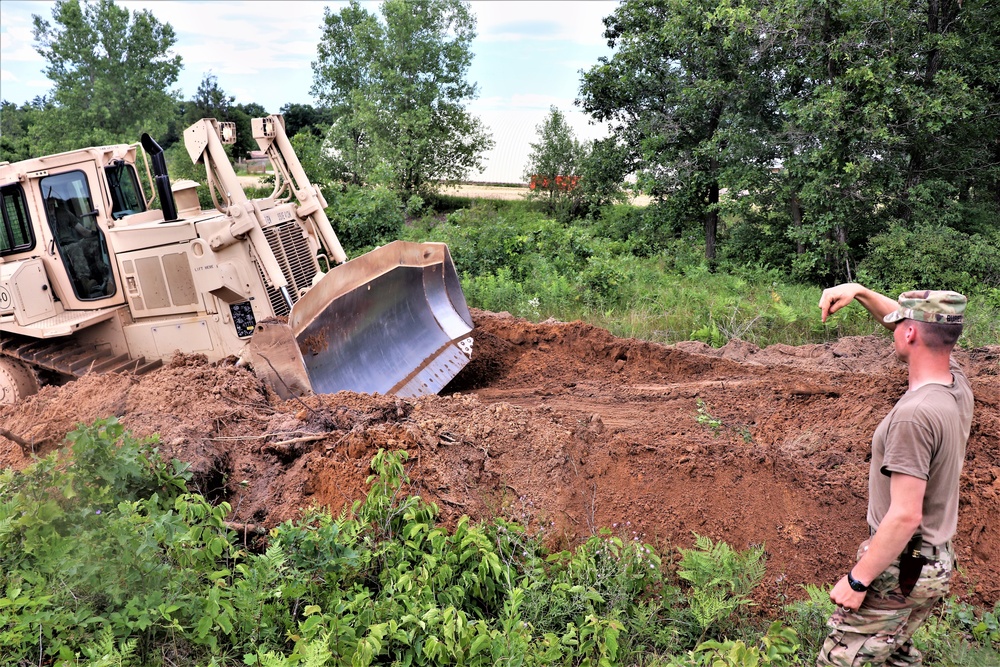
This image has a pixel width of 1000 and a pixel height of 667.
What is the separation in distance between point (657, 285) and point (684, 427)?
22.3ft

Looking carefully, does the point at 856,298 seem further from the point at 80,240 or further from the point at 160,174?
the point at 80,240

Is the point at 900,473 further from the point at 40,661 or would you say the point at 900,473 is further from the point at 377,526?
the point at 40,661

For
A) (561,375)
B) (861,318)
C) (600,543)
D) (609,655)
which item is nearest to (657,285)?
(861,318)

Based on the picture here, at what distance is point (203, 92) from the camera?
4394 cm

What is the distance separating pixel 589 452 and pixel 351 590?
199 centimetres

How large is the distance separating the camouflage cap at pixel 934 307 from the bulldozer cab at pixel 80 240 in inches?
276

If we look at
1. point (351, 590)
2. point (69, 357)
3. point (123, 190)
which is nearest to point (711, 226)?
point (123, 190)

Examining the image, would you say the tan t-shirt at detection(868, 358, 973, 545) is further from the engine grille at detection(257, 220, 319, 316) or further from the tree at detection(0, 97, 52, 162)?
the tree at detection(0, 97, 52, 162)

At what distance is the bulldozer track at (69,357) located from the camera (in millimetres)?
7133

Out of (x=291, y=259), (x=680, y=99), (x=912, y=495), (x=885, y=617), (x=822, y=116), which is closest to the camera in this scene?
(x=912, y=495)

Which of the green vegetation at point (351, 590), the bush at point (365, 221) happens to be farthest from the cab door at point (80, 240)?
the bush at point (365, 221)

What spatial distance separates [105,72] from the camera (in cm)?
3102

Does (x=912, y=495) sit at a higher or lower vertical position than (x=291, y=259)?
lower

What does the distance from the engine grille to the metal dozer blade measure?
759 millimetres
